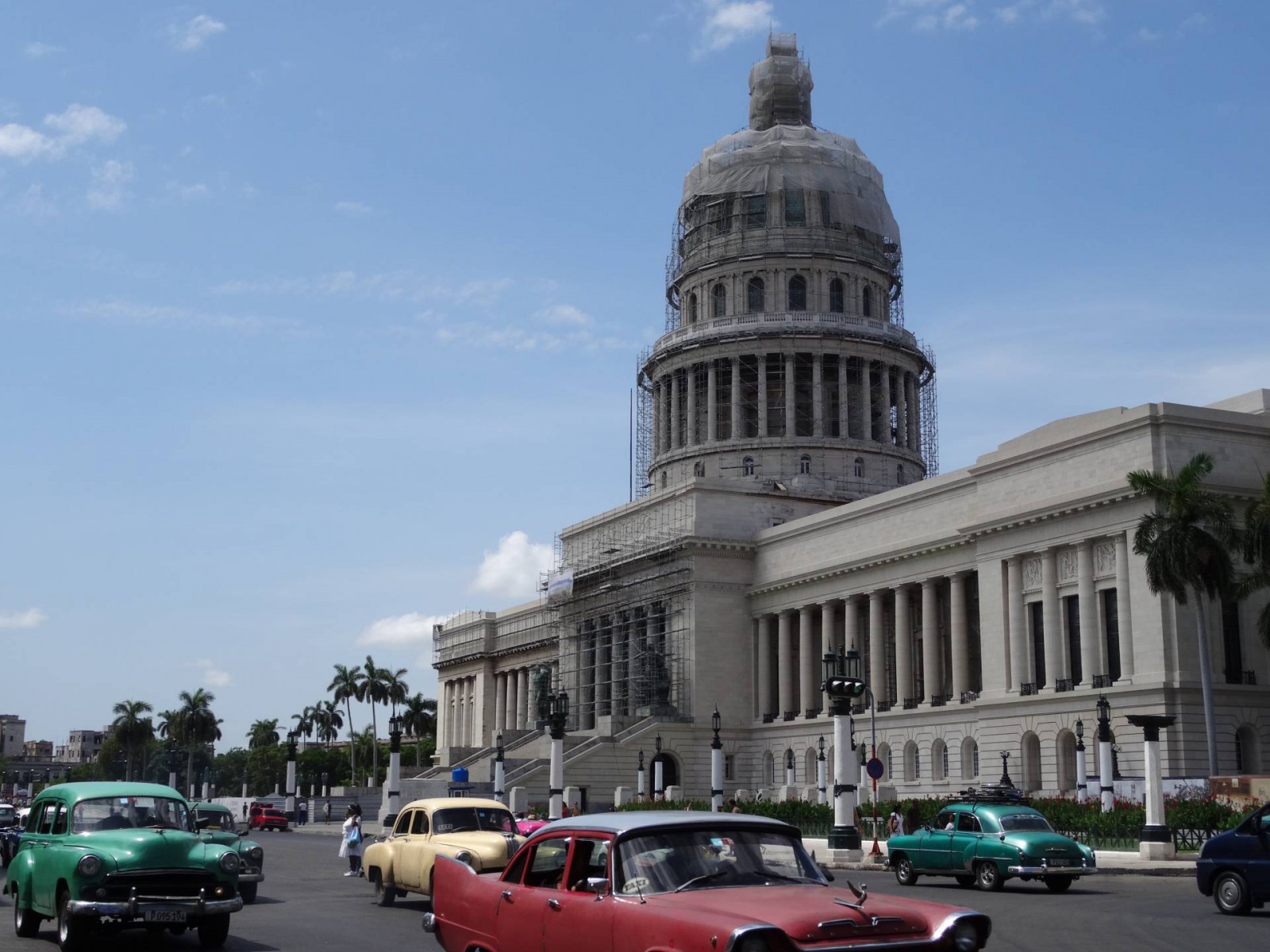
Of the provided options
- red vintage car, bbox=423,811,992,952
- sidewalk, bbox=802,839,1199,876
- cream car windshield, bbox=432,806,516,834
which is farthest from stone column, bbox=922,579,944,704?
red vintage car, bbox=423,811,992,952

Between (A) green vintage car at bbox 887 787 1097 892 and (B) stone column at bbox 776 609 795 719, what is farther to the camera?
(B) stone column at bbox 776 609 795 719

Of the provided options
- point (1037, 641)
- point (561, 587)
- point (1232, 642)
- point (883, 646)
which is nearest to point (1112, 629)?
point (1037, 641)

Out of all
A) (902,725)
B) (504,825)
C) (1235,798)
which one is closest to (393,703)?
(902,725)

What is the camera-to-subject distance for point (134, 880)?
17.6m

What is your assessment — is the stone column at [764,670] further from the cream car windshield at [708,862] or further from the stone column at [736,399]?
the cream car windshield at [708,862]

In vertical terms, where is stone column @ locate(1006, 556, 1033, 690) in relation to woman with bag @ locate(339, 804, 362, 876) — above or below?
above

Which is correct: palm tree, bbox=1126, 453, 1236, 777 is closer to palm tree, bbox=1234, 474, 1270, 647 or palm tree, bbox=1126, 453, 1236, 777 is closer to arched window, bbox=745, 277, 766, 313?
palm tree, bbox=1234, 474, 1270, 647

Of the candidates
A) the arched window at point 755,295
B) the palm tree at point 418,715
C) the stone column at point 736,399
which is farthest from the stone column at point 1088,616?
the palm tree at point 418,715

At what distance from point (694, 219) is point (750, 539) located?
32.3 m

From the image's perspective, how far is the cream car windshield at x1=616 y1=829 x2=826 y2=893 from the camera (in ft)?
36.4

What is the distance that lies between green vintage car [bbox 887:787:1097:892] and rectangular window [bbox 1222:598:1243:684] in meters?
29.7

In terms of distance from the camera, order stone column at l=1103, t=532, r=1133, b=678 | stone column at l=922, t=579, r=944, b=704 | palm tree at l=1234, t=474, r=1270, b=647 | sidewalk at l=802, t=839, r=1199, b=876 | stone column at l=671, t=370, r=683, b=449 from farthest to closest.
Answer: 1. stone column at l=671, t=370, r=683, b=449
2. stone column at l=922, t=579, r=944, b=704
3. stone column at l=1103, t=532, r=1133, b=678
4. palm tree at l=1234, t=474, r=1270, b=647
5. sidewalk at l=802, t=839, r=1199, b=876

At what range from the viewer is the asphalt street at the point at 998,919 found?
19484mm

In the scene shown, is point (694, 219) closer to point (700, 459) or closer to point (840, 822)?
point (700, 459)
